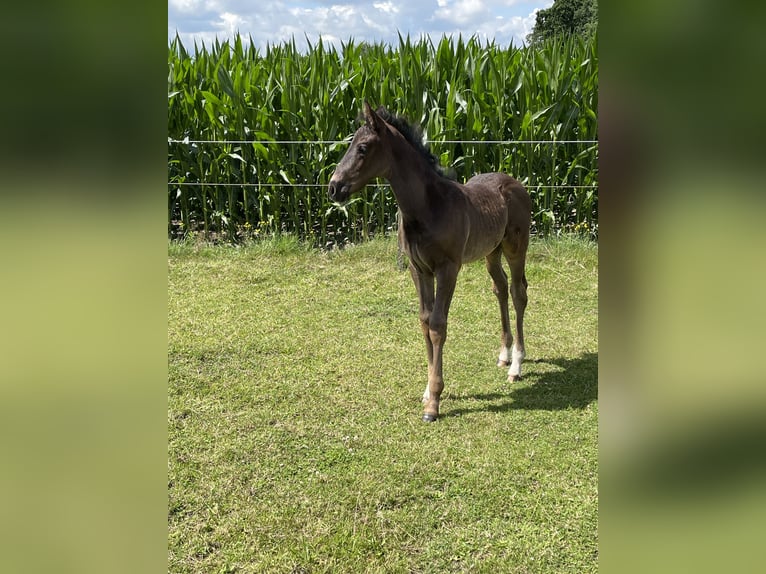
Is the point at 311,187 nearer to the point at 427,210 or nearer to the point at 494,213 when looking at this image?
the point at 494,213

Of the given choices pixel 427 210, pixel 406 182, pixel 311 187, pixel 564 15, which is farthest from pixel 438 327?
pixel 564 15

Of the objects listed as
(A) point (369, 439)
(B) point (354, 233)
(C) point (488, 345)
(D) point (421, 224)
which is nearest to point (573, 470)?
(A) point (369, 439)

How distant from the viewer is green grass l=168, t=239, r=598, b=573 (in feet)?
10.5

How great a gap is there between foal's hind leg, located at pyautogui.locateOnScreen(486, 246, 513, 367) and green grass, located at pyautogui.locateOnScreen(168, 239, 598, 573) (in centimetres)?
16

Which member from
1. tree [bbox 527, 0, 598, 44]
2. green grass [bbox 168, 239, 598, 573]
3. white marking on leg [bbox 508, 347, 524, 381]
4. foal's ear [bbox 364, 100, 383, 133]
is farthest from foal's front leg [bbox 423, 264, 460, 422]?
tree [bbox 527, 0, 598, 44]

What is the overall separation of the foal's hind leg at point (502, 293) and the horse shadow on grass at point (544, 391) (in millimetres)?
250

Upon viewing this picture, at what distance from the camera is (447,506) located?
3.52 m

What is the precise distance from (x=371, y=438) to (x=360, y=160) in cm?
205

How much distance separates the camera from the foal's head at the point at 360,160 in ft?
14.1

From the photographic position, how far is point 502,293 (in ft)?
18.4
